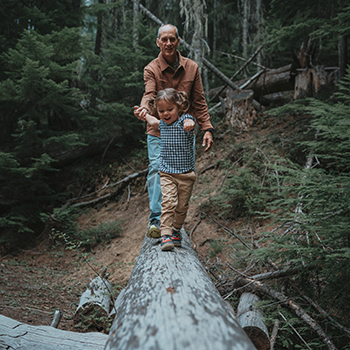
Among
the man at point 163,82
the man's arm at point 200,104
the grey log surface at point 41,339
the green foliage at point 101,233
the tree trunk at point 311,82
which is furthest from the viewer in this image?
the tree trunk at point 311,82

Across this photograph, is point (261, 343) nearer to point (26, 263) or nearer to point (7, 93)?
point (26, 263)

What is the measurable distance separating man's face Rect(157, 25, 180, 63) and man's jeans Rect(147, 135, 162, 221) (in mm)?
993

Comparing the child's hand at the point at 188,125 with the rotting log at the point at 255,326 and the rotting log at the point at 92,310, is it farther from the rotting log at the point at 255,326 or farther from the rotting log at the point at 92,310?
the rotting log at the point at 92,310

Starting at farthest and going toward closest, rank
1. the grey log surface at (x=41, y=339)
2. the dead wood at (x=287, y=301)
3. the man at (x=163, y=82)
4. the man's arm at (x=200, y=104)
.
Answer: the man's arm at (x=200, y=104), the man at (x=163, y=82), the grey log surface at (x=41, y=339), the dead wood at (x=287, y=301)

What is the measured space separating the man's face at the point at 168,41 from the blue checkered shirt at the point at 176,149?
2.93ft

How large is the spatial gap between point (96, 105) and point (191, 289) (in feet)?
32.4

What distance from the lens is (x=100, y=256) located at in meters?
6.66

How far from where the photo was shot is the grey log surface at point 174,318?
4.15 ft

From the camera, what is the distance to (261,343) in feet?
9.21

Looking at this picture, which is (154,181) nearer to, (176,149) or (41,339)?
(176,149)

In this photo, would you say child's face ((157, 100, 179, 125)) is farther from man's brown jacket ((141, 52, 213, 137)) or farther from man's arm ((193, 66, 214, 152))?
man's arm ((193, 66, 214, 152))

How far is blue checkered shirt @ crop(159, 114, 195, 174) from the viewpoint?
291 cm

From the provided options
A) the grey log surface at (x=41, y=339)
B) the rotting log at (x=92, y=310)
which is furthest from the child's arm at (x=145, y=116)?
the rotting log at (x=92, y=310)

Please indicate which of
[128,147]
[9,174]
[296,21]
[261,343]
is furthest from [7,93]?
[261,343]
